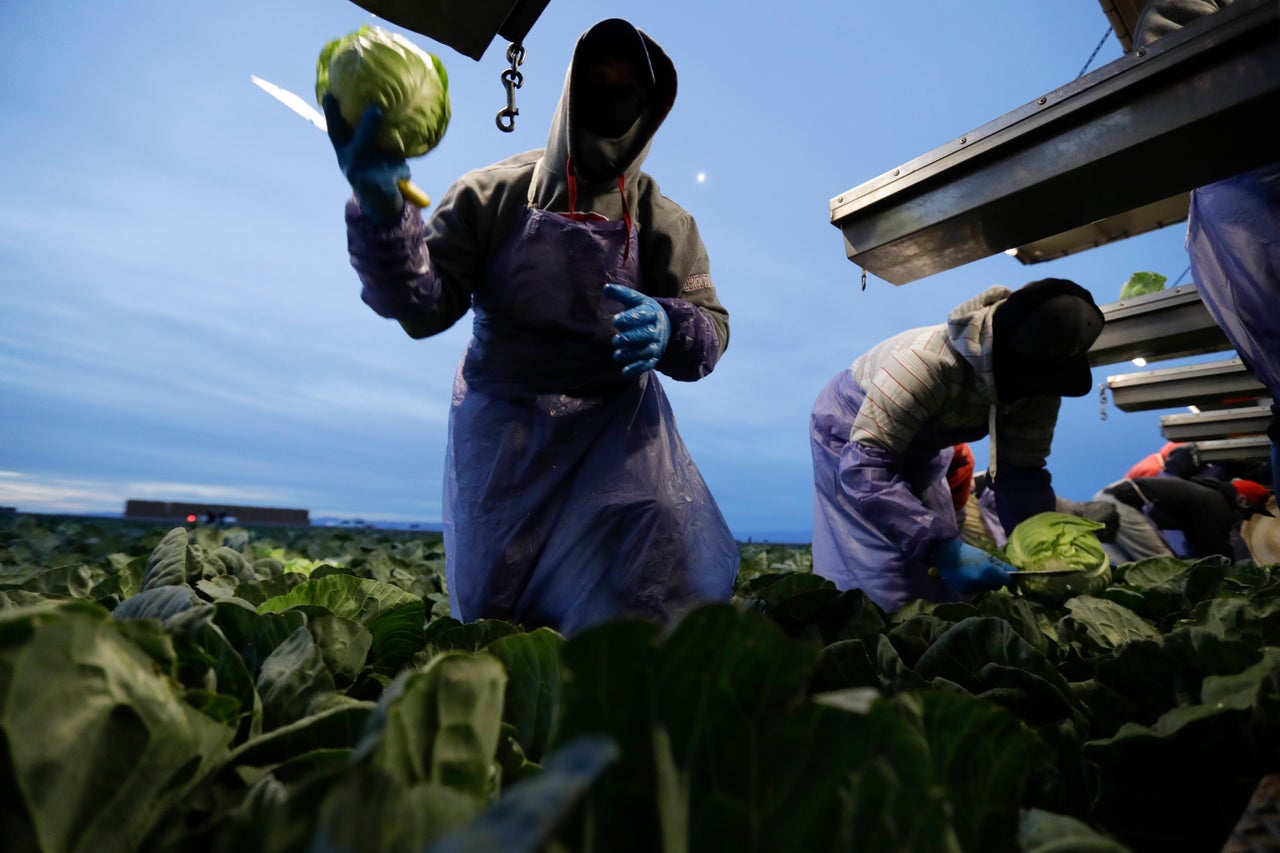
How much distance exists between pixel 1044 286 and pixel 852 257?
1.09m

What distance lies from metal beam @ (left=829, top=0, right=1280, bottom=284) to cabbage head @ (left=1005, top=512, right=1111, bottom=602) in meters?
1.51

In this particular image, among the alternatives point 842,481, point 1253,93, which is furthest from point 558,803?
point 842,481

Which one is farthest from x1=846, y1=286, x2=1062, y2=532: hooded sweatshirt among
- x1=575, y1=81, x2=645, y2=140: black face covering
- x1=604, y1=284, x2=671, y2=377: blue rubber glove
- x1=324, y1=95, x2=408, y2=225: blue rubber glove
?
x1=324, y1=95, x2=408, y2=225: blue rubber glove

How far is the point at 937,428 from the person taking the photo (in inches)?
128

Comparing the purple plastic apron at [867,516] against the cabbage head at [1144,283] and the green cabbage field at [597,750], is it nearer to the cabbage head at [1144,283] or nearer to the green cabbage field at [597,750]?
the green cabbage field at [597,750]

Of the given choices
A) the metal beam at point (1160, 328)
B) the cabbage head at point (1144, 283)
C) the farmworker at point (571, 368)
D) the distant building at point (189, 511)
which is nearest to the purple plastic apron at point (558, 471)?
the farmworker at point (571, 368)

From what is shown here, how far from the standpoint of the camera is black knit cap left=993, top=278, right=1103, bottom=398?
8.91ft

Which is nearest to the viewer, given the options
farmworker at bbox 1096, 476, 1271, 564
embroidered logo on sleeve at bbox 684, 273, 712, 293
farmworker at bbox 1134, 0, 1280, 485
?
farmworker at bbox 1134, 0, 1280, 485

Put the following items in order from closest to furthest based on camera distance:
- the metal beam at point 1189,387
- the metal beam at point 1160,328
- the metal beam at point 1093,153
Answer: the metal beam at point 1093,153, the metal beam at point 1160,328, the metal beam at point 1189,387

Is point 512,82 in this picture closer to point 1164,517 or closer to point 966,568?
point 966,568

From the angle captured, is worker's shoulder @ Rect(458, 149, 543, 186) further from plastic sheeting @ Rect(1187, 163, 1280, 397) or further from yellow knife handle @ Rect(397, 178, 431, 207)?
plastic sheeting @ Rect(1187, 163, 1280, 397)

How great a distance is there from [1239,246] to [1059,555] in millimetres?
1438

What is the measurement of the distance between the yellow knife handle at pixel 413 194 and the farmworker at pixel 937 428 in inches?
85.4

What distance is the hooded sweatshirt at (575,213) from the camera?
1965 mm
